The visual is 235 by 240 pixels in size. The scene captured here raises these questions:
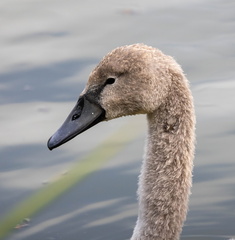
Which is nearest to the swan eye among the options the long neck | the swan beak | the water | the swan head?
the swan head

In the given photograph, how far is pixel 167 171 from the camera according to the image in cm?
667

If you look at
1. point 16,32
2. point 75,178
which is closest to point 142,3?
point 16,32

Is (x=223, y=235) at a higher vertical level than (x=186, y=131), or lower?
lower

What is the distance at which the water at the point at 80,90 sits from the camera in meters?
8.28

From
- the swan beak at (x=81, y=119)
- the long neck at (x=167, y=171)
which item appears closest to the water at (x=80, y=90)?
the long neck at (x=167, y=171)

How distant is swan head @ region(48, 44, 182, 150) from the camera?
253 inches

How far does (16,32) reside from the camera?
1050cm

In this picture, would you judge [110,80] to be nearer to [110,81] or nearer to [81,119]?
[110,81]

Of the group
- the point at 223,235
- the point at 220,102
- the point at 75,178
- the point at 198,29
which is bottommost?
the point at 223,235

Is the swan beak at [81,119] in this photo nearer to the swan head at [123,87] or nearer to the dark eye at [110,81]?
the swan head at [123,87]

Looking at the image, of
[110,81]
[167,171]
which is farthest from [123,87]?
[167,171]

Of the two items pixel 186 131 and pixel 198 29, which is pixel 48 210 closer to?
pixel 186 131

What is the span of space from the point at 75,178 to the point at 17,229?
27.4 inches

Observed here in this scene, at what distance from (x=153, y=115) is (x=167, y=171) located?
0.42 meters
